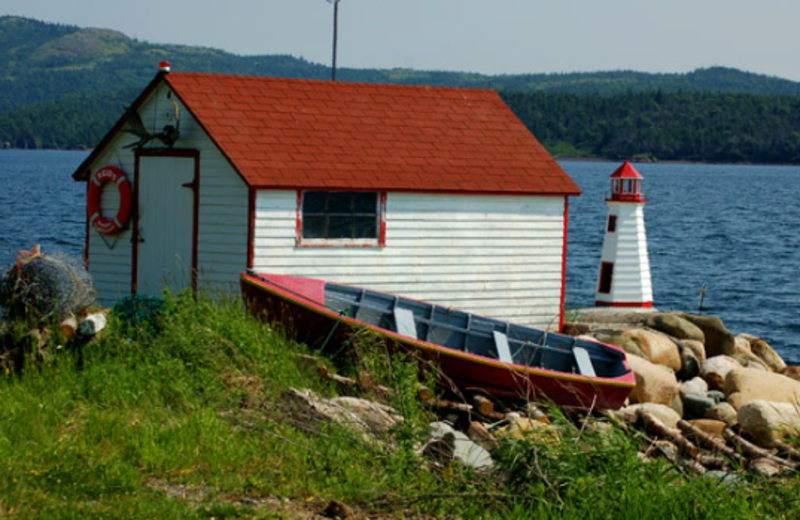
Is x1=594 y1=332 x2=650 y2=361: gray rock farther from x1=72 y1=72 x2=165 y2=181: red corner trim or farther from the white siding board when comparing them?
x1=72 y1=72 x2=165 y2=181: red corner trim

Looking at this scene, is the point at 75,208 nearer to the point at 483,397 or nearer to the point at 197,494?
the point at 483,397

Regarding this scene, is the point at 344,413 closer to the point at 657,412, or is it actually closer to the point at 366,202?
the point at 657,412

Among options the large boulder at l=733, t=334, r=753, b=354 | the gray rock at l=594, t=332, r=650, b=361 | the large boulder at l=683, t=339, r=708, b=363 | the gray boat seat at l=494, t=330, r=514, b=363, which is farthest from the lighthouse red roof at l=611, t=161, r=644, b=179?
the gray boat seat at l=494, t=330, r=514, b=363

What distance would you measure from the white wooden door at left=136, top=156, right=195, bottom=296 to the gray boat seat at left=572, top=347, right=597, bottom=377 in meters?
5.31

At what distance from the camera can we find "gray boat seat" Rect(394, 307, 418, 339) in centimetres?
1326

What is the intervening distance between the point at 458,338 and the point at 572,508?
717cm

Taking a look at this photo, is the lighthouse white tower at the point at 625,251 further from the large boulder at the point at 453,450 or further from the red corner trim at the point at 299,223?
the large boulder at the point at 453,450

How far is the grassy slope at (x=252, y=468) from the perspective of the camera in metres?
6.97

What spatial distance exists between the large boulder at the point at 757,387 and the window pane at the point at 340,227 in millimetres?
5767

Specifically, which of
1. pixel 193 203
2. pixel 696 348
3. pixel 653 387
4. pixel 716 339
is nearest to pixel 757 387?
pixel 653 387

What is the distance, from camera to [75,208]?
62844mm

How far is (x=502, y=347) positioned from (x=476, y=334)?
0.41 metres

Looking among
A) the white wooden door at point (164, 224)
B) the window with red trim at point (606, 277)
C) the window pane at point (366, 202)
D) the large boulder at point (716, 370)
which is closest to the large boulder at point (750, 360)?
the large boulder at point (716, 370)

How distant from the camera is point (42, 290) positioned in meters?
11.4
